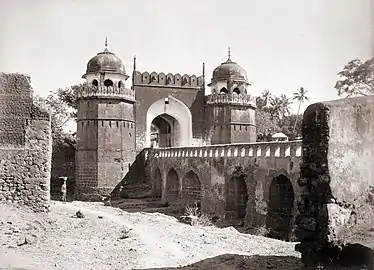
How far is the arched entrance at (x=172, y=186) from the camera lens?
13432 mm

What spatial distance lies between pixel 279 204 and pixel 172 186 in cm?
512

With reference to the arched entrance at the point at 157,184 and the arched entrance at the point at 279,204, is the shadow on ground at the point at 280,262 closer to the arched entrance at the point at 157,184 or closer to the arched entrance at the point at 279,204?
the arched entrance at the point at 279,204

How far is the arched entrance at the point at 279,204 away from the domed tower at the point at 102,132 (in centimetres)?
670

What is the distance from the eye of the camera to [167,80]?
16219 millimetres

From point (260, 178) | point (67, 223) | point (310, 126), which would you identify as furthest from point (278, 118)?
point (310, 126)

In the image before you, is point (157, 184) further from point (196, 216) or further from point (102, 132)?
point (196, 216)

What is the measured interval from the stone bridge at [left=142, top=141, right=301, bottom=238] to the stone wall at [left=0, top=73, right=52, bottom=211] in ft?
13.2

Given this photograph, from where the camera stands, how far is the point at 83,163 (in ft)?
47.3

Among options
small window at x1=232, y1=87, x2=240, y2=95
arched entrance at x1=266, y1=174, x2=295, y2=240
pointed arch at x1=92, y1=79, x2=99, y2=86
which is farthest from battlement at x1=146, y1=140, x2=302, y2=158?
small window at x1=232, y1=87, x2=240, y2=95

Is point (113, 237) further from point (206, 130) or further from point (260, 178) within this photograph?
point (206, 130)

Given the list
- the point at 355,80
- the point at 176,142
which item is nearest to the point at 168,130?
the point at 176,142

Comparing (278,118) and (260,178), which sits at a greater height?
(278,118)

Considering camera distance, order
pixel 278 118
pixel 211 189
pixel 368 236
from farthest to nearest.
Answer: pixel 278 118, pixel 211 189, pixel 368 236

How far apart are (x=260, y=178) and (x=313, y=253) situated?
4.93 metres
